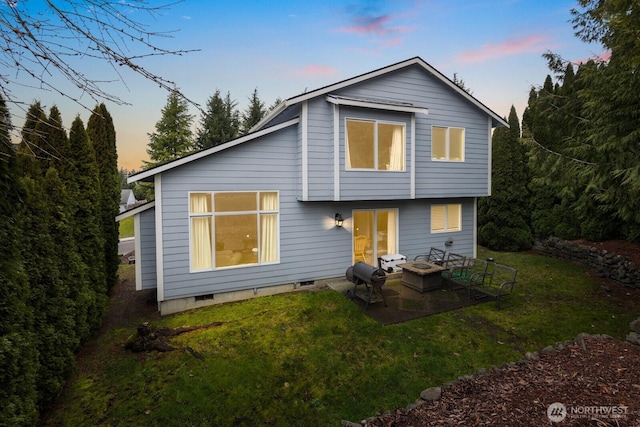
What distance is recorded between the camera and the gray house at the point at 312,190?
7.50 m

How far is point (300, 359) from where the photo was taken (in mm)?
5262

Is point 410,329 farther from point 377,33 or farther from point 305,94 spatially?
point 377,33

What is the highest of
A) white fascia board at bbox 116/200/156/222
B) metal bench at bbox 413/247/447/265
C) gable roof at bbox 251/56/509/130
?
gable roof at bbox 251/56/509/130

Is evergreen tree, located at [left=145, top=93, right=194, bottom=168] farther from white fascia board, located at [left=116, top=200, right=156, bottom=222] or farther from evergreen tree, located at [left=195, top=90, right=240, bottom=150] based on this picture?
white fascia board, located at [left=116, top=200, right=156, bottom=222]

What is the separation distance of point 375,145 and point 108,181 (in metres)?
9.25

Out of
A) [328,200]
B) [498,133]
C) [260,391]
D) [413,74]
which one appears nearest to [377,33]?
[413,74]

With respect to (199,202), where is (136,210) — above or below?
below

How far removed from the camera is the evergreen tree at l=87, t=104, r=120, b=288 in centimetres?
945

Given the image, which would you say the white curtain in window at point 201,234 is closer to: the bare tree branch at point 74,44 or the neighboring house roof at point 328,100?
the neighboring house roof at point 328,100

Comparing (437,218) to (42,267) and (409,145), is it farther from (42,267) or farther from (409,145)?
(42,267)

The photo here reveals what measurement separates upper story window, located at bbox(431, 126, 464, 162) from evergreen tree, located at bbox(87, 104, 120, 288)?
1063 centimetres

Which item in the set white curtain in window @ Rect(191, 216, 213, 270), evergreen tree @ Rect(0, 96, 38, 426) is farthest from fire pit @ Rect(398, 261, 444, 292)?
evergreen tree @ Rect(0, 96, 38, 426)

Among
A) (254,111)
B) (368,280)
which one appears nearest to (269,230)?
(368,280)

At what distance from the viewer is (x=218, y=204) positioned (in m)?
7.78
